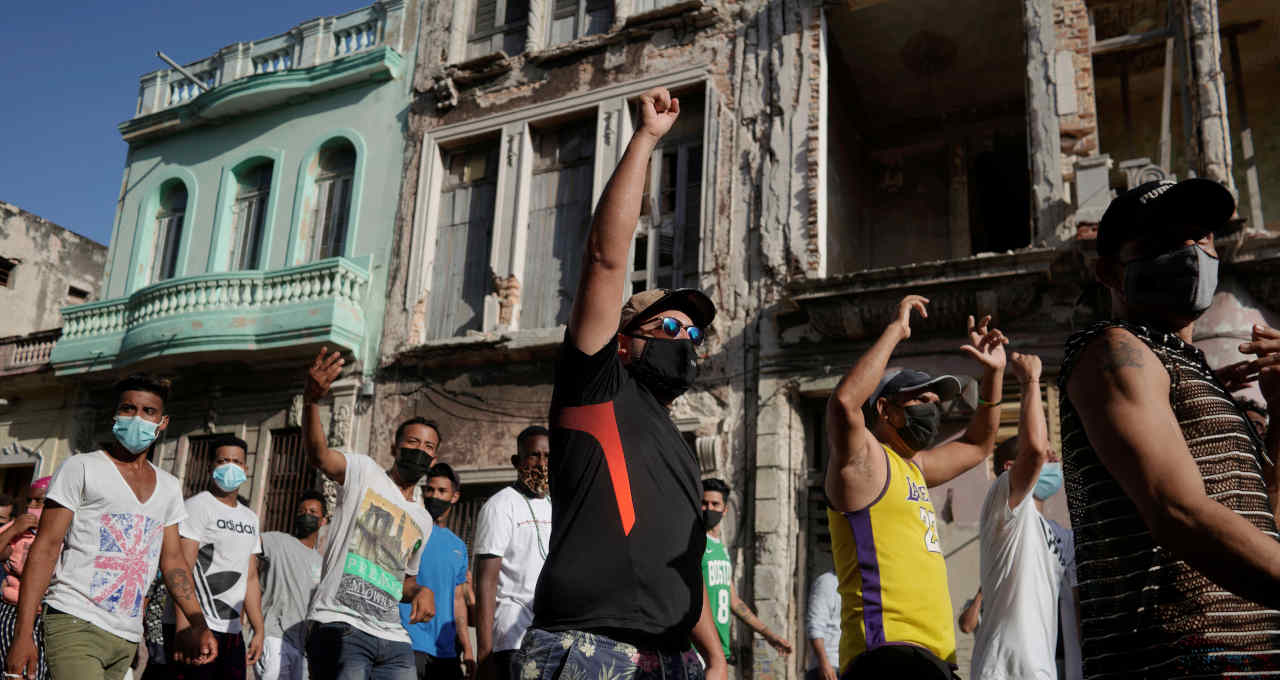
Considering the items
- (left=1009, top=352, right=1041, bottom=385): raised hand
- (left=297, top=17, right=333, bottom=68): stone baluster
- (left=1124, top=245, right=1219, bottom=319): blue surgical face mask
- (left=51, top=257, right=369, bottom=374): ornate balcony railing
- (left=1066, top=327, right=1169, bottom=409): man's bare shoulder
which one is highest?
(left=297, top=17, right=333, bottom=68): stone baluster

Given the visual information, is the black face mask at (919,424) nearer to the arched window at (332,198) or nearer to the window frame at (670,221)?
the window frame at (670,221)

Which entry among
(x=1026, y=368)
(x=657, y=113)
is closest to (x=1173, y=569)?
(x=657, y=113)

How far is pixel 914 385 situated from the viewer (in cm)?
384

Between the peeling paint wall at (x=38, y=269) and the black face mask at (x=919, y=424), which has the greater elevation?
the peeling paint wall at (x=38, y=269)

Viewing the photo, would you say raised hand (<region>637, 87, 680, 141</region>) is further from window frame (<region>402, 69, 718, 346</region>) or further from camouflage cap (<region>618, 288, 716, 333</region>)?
window frame (<region>402, 69, 718, 346</region>)

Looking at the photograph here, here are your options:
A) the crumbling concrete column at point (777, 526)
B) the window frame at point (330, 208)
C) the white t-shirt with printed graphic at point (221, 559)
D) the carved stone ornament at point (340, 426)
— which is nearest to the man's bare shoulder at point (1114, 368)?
the white t-shirt with printed graphic at point (221, 559)

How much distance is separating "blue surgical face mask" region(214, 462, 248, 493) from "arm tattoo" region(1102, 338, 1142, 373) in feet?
18.6

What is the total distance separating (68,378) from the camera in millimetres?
16641

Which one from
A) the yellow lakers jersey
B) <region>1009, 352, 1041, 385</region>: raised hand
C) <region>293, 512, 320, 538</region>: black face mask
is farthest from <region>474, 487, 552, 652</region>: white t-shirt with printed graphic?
<region>293, 512, 320, 538</region>: black face mask

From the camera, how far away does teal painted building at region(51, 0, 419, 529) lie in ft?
46.8

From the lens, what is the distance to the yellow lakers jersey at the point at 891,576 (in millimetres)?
3311

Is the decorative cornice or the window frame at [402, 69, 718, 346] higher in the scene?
the decorative cornice

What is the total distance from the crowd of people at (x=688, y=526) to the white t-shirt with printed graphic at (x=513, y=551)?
0.05 ft

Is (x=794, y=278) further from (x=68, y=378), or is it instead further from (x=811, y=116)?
(x=68, y=378)
